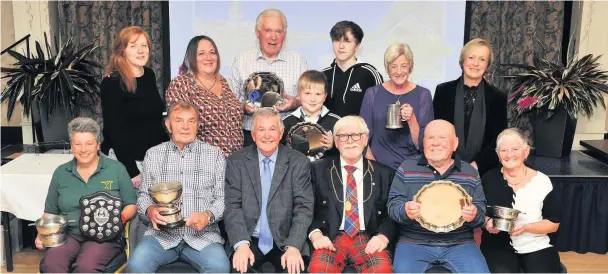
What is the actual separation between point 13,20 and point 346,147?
3.65 meters

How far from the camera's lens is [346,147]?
3125 mm

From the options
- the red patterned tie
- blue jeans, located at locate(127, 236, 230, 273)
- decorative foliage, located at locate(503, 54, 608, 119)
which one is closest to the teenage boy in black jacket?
the red patterned tie

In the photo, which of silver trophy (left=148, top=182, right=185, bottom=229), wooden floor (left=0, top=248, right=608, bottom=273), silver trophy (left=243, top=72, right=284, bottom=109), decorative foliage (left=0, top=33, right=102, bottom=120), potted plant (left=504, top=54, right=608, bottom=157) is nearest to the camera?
silver trophy (left=148, top=182, right=185, bottom=229)

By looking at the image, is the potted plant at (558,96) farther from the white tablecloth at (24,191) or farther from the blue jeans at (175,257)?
the white tablecloth at (24,191)

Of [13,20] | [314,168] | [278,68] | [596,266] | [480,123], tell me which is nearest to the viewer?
[314,168]

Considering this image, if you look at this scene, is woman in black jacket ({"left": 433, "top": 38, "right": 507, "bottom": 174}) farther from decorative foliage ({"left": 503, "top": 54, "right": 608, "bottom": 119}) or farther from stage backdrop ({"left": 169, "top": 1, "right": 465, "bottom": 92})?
stage backdrop ({"left": 169, "top": 1, "right": 465, "bottom": 92})

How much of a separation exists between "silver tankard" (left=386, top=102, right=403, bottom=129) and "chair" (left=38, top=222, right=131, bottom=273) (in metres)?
1.51

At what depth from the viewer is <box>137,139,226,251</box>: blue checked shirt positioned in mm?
3107

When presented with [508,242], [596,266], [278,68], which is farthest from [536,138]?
[278,68]

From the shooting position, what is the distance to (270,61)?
12.6ft

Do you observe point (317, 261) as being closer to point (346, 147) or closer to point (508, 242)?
point (346, 147)

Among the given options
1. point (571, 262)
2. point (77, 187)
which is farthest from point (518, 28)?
point (77, 187)

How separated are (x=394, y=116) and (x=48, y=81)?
2.61 meters

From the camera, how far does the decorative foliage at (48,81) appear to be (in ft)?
14.5
